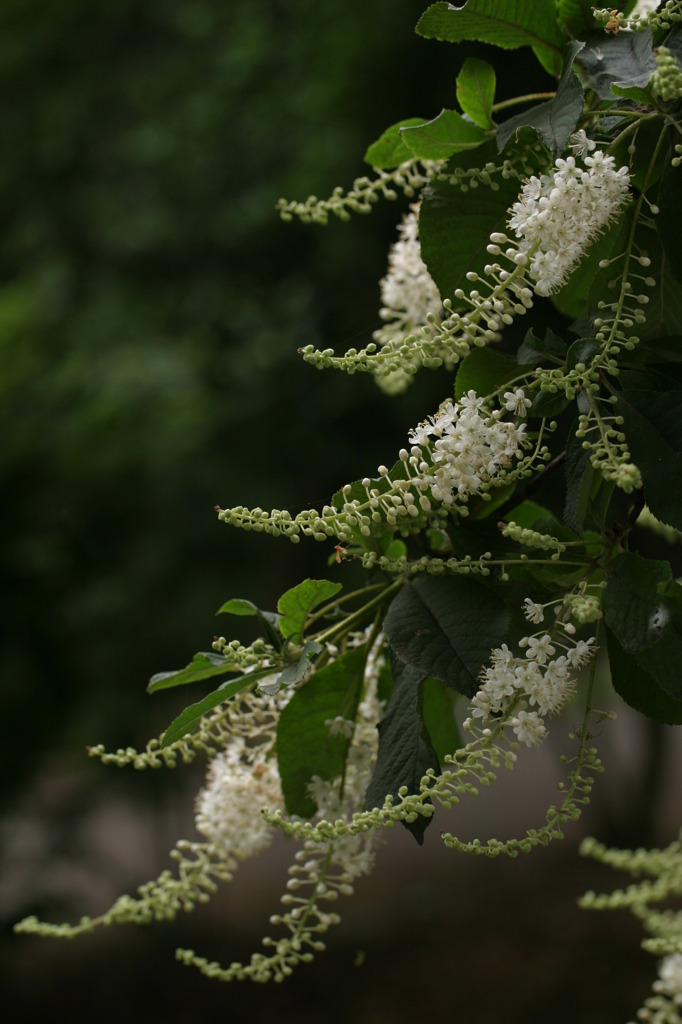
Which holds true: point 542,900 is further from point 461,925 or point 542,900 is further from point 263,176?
point 263,176

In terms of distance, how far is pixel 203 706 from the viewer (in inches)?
20.4

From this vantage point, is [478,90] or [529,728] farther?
[478,90]

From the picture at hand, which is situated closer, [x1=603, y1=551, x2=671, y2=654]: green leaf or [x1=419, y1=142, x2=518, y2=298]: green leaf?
[x1=603, y1=551, x2=671, y2=654]: green leaf

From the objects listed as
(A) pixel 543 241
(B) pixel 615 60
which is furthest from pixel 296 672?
(B) pixel 615 60

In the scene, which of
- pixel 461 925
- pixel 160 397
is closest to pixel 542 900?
pixel 461 925

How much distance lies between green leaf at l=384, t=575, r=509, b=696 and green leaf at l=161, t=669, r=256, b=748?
0.26 ft

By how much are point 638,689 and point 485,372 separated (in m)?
0.18

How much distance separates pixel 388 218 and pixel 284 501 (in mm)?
1062

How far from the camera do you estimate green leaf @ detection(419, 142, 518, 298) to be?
1.84ft

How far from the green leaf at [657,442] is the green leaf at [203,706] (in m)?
0.21

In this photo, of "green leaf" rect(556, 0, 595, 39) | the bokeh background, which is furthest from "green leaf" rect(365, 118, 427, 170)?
the bokeh background

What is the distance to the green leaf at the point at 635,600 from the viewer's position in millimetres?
450

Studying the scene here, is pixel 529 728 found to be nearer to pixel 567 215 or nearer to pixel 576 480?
pixel 576 480

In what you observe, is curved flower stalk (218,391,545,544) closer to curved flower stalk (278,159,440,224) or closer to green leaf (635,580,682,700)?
green leaf (635,580,682,700)
